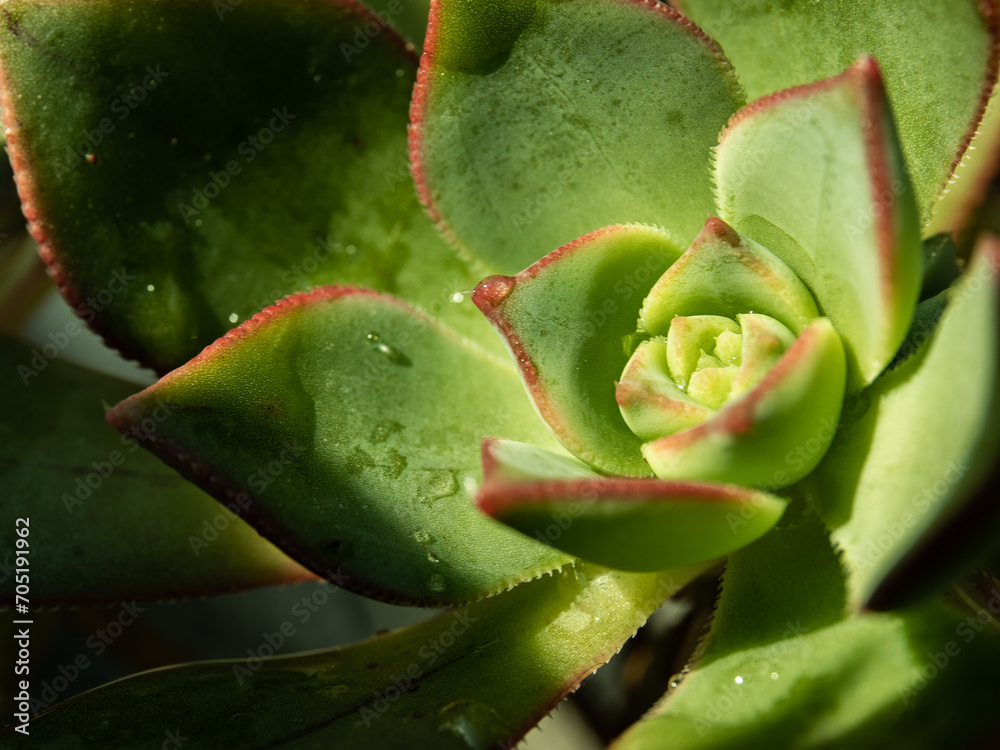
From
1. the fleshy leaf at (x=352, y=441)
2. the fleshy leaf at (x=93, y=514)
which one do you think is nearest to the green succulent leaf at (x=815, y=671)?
the fleshy leaf at (x=352, y=441)

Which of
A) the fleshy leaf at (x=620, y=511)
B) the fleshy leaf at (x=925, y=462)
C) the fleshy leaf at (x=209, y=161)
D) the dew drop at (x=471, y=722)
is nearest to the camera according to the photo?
the fleshy leaf at (x=925, y=462)

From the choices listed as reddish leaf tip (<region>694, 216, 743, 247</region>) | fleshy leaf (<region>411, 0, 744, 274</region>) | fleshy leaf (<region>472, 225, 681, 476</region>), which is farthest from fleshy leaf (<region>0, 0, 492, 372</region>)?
reddish leaf tip (<region>694, 216, 743, 247</region>)

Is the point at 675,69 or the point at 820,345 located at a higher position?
the point at 675,69

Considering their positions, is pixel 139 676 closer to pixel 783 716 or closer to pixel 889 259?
pixel 783 716

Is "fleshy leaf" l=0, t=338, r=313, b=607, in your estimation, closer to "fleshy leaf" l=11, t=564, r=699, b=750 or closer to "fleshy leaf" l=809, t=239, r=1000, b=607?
"fleshy leaf" l=11, t=564, r=699, b=750

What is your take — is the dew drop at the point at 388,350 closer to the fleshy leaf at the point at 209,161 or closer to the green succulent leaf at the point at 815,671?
the fleshy leaf at the point at 209,161

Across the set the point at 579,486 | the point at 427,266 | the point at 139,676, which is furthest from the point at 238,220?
the point at 579,486

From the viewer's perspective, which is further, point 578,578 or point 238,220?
point 238,220
